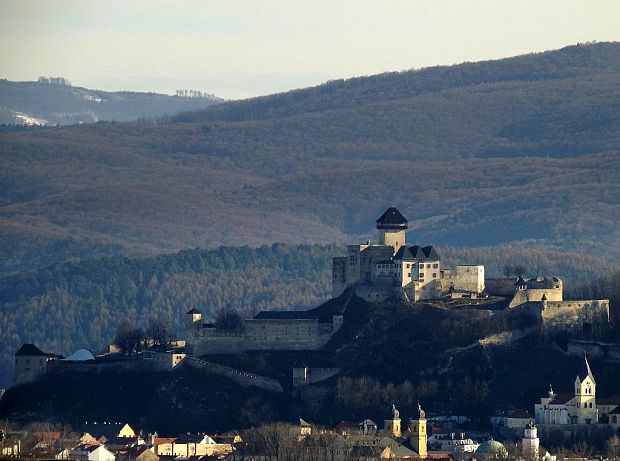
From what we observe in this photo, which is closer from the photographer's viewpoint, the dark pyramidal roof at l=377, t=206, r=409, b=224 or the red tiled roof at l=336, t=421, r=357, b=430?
the red tiled roof at l=336, t=421, r=357, b=430

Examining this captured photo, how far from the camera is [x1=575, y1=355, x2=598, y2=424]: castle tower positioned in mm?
122812

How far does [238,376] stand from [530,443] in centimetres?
2103

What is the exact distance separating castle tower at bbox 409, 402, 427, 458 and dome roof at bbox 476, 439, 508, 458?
258 cm

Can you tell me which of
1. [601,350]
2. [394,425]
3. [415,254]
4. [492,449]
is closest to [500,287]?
[415,254]

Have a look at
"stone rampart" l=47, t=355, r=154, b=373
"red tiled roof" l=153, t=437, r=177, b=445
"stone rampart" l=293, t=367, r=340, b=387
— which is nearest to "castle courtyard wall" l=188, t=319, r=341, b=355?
"stone rampart" l=47, t=355, r=154, b=373

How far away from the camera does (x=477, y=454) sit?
11719cm

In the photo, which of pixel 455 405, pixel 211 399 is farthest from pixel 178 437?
pixel 455 405

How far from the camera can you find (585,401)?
123 meters

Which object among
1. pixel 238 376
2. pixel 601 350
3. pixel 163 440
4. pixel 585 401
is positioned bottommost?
pixel 163 440

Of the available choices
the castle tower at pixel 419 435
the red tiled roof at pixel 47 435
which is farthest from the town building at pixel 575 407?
the red tiled roof at pixel 47 435

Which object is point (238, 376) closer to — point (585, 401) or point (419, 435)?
point (419, 435)

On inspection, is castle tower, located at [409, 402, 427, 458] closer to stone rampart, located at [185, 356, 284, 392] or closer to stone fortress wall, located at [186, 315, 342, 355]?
stone rampart, located at [185, 356, 284, 392]

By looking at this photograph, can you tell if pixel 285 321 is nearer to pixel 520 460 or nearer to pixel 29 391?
pixel 29 391

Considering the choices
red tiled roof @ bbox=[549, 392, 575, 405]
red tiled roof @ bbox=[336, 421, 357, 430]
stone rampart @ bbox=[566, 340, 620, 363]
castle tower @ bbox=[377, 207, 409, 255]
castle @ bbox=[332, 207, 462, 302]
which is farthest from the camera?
castle tower @ bbox=[377, 207, 409, 255]
